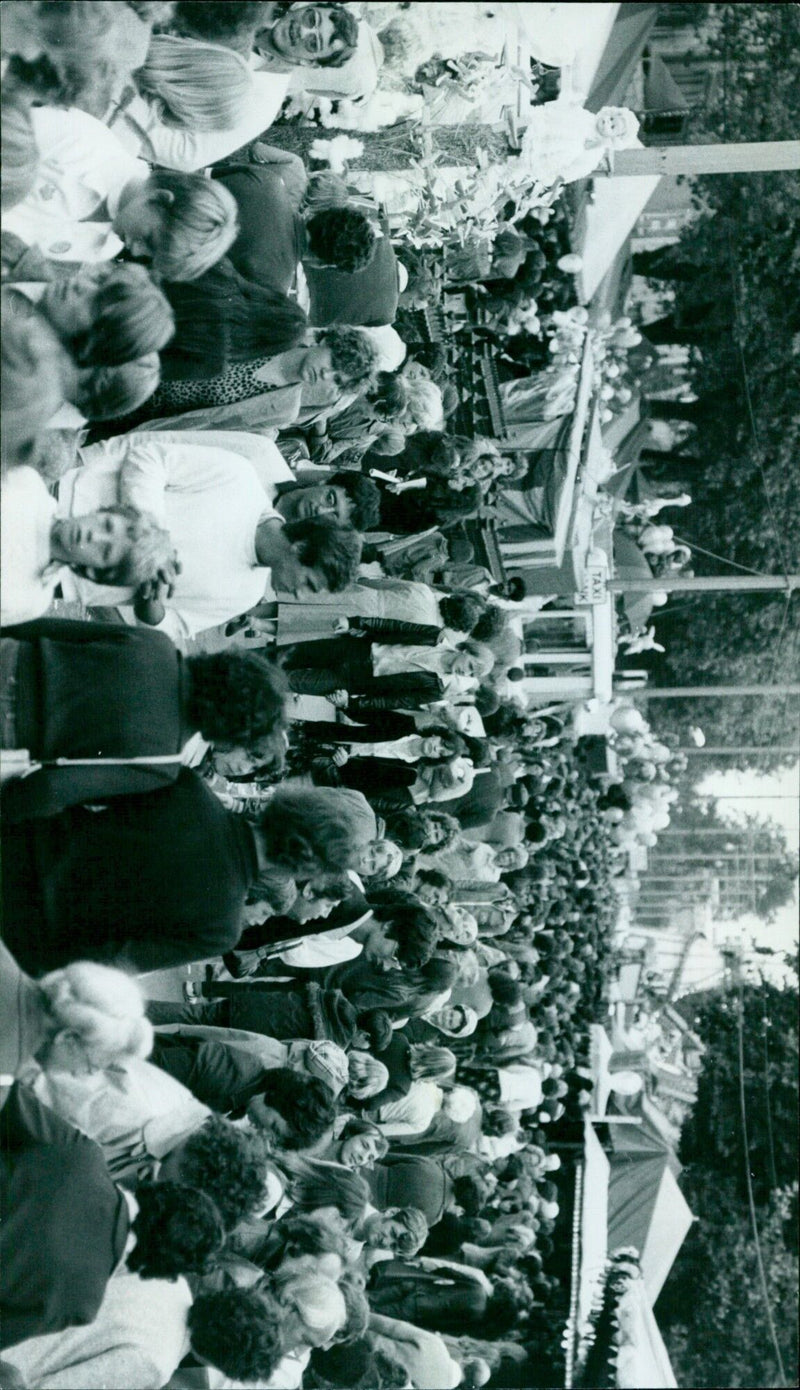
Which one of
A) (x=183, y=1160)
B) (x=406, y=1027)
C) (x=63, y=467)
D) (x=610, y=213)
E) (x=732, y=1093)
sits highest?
(x=63, y=467)

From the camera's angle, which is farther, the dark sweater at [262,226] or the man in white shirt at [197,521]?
the dark sweater at [262,226]

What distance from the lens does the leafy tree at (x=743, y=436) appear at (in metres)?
10.7

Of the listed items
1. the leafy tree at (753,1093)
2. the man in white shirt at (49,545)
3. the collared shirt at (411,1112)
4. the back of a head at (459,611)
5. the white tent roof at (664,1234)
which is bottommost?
the white tent roof at (664,1234)

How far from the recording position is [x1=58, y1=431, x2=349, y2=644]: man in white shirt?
4742mm

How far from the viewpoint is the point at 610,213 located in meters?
12.2

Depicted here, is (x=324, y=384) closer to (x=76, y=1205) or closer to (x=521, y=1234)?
(x=76, y=1205)

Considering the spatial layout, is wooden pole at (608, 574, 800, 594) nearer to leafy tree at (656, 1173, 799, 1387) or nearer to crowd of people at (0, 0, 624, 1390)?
crowd of people at (0, 0, 624, 1390)

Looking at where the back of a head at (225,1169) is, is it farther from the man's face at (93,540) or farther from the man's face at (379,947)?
the man's face at (379,947)

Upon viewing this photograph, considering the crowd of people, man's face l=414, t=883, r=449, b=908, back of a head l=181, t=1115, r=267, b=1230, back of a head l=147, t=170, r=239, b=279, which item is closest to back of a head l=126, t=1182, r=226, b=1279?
the crowd of people

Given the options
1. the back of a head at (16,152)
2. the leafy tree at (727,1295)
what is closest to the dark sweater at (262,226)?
the back of a head at (16,152)

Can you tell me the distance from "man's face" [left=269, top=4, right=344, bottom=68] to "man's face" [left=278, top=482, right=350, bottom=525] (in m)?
1.91

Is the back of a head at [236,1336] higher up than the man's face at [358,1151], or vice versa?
the back of a head at [236,1336]

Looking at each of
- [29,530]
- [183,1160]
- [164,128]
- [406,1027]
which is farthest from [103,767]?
[406,1027]

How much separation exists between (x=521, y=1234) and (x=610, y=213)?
9.17 m
